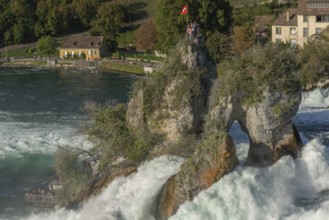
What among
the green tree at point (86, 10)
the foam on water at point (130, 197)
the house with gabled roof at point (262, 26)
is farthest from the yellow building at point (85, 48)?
the foam on water at point (130, 197)

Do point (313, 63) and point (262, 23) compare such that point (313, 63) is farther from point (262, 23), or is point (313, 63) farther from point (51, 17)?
point (51, 17)

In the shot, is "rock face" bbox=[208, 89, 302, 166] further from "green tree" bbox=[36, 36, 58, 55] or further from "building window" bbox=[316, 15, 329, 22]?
"green tree" bbox=[36, 36, 58, 55]

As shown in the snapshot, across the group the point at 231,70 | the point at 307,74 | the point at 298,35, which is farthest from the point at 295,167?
the point at 298,35

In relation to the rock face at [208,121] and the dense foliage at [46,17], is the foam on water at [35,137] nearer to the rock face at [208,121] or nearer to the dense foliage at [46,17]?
the rock face at [208,121]

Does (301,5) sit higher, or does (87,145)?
(301,5)

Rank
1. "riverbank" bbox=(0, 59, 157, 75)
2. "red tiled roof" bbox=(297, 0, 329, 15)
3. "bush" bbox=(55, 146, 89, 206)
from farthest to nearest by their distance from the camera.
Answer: "riverbank" bbox=(0, 59, 157, 75) → "red tiled roof" bbox=(297, 0, 329, 15) → "bush" bbox=(55, 146, 89, 206)

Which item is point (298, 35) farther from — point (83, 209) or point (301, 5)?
point (83, 209)

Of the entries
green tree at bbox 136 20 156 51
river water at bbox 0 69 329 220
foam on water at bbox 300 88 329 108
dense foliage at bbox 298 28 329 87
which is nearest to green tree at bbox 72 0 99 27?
green tree at bbox 136 20 156 51
